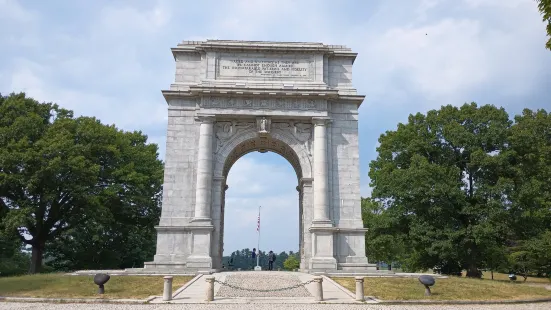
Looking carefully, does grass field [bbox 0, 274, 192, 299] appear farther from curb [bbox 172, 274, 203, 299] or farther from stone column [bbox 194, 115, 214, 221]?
stone column [bbox 194, 115, 214, 221]

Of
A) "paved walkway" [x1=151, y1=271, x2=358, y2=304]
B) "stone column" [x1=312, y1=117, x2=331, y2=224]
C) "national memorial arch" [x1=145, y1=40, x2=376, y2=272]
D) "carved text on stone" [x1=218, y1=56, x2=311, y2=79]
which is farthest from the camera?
"carved text on stone" [x1=218, y1=56, x2=311, y2=79]

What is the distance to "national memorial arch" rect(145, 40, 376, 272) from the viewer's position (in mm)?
29109

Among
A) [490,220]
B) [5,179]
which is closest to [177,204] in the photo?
[5,179]

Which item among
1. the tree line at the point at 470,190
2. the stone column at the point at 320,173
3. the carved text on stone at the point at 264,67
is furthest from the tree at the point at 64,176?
the tree line at the point at 470,190

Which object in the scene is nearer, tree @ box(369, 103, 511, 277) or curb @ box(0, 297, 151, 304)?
curb @ box(0, 297, 151, 304)

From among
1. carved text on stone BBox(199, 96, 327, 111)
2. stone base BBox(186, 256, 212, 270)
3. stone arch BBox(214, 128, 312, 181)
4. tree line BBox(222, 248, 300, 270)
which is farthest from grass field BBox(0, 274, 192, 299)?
tree line BBox(222, 248, 300, 270)

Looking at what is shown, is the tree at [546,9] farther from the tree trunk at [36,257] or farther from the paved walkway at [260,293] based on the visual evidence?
the tree trunk at [36,257]

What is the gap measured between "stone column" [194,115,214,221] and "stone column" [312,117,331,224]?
668 centimetres

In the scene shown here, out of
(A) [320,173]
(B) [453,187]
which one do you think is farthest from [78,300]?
(B) [453,187]

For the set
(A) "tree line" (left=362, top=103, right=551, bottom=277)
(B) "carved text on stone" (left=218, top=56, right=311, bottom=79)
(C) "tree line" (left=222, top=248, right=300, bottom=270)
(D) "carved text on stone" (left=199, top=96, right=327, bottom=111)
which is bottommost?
(C) "tree line" (left=222, top=248, right=300, bottom=270)

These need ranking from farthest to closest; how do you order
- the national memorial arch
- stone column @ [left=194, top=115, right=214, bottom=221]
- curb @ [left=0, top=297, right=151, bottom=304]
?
1. stone column @ [left=194, top=115, right=214, bottom=221]
2. the national memorial arch
3. curb @ [left=0, top=297, right=151, bottom=304]

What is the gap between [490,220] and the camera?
3316 cm

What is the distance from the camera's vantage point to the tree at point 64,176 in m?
33.5

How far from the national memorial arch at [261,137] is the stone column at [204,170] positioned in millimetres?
63
